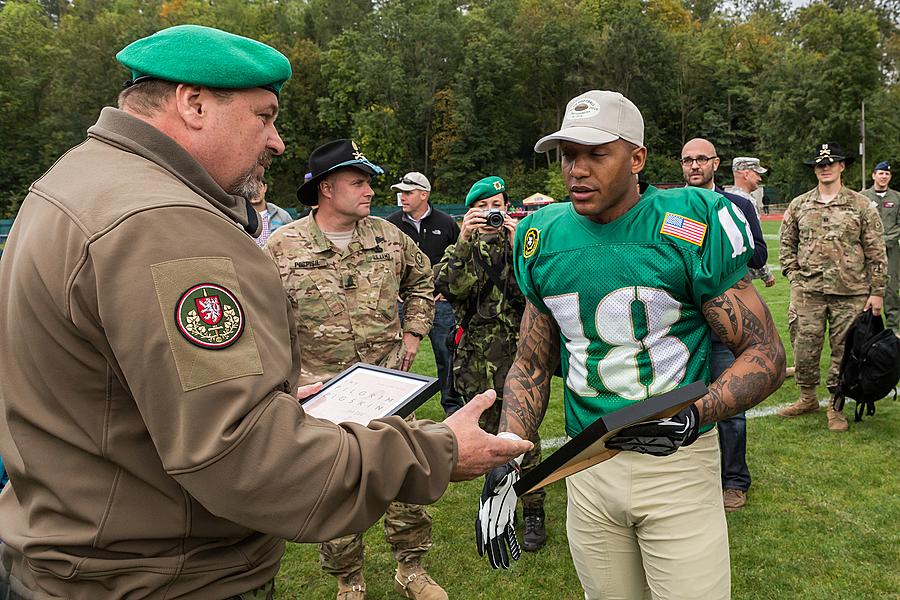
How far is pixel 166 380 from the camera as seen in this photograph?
1.34 meters

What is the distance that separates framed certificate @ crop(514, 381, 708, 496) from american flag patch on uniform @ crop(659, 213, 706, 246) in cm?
71

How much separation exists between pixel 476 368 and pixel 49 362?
3796 mm

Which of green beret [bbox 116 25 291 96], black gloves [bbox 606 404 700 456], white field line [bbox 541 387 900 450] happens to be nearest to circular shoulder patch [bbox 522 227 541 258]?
black gloves [bbox 606 404 700 456]

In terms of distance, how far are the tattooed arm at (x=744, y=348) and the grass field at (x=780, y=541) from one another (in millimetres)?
2160

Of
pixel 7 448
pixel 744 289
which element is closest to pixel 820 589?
pixel 744 289

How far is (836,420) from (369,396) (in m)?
5.99

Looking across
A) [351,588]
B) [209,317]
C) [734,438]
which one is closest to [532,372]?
→ [209,317]

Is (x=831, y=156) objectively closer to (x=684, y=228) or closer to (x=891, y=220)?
(x=891, y=220)

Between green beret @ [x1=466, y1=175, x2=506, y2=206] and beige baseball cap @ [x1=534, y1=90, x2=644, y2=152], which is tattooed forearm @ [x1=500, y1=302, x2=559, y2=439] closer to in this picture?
beige baseball cap @ [x1=534, y1=90, x2=644, y2=152]

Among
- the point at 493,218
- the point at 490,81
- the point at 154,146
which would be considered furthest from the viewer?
the point at 490,81

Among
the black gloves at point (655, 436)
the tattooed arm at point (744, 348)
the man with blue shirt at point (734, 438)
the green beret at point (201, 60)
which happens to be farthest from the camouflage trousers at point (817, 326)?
the green beret at point (201, 60)

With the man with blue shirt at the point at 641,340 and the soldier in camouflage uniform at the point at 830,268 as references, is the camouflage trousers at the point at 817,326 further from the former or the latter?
the man with blue shirt at the point at 641,340

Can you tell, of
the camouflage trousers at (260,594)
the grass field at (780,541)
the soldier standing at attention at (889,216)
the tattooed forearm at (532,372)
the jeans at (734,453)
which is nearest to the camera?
the camouflage trousers at (260,594)

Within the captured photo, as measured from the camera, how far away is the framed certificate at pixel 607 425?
1943 millimetres
